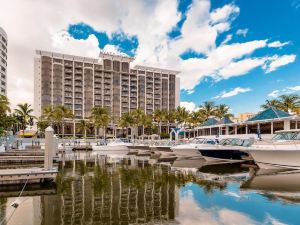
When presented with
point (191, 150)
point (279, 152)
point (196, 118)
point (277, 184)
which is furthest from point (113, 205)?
point (196, 118)

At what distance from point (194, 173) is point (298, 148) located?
30.1 feet

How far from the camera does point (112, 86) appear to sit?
374 feet

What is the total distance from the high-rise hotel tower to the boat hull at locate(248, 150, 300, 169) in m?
91.8

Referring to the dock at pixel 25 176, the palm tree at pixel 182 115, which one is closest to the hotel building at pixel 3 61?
the palm tree at pixel 182 115

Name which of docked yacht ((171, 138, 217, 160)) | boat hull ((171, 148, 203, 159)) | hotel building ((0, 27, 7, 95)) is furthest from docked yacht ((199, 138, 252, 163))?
hotel building ((0, 27, 7, 95))

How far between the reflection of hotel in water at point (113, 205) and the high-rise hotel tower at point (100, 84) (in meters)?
93.6

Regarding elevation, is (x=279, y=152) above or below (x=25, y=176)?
above

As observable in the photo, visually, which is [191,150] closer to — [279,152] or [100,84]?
[279,152]

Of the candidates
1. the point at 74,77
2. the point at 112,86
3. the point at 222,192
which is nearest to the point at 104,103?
the point at 112,86

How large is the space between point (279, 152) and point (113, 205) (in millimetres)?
16619

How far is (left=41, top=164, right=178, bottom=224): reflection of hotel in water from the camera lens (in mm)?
10859

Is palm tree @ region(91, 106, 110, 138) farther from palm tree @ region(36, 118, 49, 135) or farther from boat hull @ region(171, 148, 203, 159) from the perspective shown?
boat hull @ region(171, 148, 203, 159)

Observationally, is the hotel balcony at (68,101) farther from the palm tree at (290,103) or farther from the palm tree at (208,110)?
the palm tree at (290,103)

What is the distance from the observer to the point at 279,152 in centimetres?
2275
